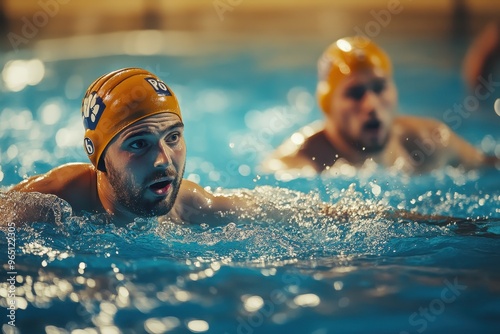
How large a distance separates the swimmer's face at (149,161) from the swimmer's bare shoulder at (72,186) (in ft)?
0.92

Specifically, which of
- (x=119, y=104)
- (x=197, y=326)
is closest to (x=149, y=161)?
(x=119, y=104)

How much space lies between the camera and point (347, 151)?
5824 millimetres

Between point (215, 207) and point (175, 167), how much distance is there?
1.96 feet

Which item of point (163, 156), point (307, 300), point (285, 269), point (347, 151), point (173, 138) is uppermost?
point (347, 151)

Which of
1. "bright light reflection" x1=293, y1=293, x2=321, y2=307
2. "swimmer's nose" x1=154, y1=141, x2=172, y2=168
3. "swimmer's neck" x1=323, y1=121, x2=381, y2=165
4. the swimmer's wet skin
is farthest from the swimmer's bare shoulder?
"swimmer's neck" x1=323, y1=121, x2=381, y2=165

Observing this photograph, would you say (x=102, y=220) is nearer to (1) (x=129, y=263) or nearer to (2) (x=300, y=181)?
(1) (x=129, y=263)

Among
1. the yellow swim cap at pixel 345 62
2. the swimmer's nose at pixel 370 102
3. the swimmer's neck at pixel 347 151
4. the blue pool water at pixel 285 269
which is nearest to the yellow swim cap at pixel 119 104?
the blue pool water at pixel 285 269

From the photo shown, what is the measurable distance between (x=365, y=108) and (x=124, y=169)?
236cm

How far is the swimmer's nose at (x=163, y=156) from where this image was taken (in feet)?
11.7

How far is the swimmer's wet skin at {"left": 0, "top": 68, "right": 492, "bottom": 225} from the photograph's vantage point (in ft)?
11.9

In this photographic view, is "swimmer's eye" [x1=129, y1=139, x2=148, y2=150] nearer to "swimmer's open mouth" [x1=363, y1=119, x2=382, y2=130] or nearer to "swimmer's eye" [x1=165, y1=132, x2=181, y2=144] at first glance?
"swimmer's eye" [x1=165, y1=132, x2=181, y2=144]

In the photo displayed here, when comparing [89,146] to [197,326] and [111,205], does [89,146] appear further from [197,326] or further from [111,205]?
[197,326]

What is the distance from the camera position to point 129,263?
362 centimetres

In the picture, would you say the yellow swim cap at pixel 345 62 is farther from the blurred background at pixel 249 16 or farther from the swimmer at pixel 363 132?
the blurred background at pixel 249 16
